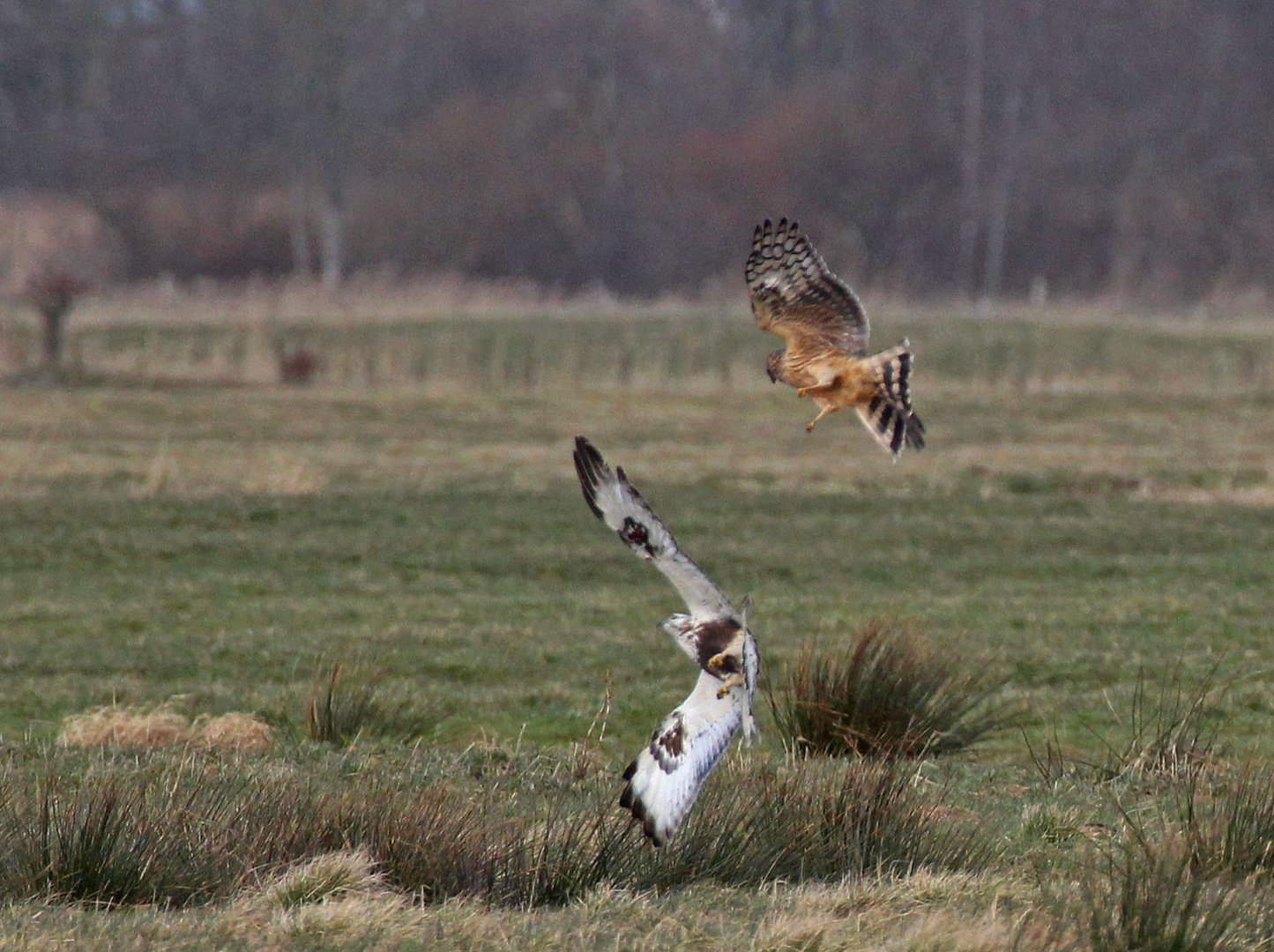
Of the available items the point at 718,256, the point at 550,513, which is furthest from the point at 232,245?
the point at 550,513

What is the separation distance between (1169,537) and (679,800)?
12739mm

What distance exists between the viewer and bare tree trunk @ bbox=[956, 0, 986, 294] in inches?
2312

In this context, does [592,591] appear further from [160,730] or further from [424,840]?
Answer: [424,840]

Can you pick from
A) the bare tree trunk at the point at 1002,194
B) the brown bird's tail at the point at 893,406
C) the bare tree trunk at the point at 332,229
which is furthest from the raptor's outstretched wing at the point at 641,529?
the bare tree trunk at the point at 1002,194

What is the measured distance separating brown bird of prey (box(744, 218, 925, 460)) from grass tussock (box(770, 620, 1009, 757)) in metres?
3.47

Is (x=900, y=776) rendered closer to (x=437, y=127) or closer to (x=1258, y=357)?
(x=1258, y=357)

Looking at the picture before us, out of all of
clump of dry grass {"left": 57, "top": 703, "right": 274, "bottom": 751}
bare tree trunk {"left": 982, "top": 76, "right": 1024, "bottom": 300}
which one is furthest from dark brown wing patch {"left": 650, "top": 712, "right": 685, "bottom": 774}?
bare tree trunk {"left": 982, "top": 76, "right": 1024, "bottom": 300}

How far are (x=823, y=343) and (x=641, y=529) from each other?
872mm

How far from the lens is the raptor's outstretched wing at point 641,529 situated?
541 centimetres

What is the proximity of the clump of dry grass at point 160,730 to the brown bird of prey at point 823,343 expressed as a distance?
423 cm

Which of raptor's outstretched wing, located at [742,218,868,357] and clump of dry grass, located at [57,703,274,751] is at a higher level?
raptor's outstretched wing, located at [742,218,868,357]

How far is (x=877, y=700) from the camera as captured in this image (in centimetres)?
912

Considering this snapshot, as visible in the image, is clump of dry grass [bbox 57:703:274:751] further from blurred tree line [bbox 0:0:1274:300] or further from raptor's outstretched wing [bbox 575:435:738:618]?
blurred tree line [bbox 0:0:1274:300]

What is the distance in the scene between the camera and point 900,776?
7.30m
